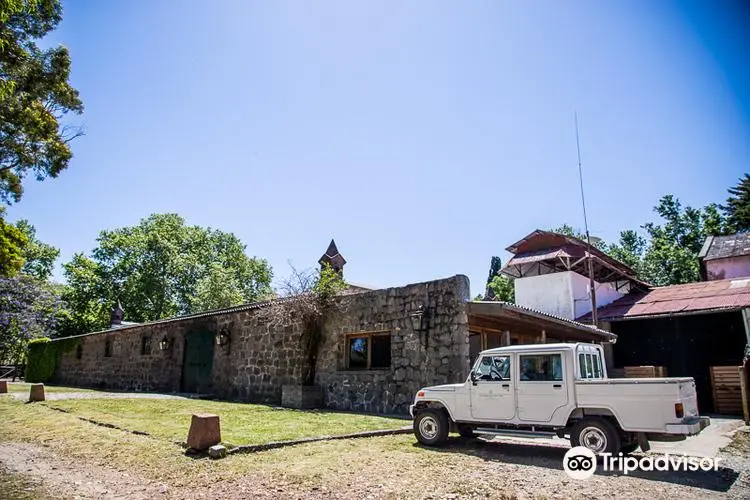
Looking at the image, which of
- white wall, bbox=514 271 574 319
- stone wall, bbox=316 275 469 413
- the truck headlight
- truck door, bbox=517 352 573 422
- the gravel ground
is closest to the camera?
the gravel ground

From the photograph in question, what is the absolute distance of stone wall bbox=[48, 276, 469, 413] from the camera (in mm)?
11078

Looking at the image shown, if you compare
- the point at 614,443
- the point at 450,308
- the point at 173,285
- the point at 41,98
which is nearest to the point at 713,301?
the point at 450,308

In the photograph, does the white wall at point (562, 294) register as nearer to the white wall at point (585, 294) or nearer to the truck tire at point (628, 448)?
the white wall at point (585, 294)

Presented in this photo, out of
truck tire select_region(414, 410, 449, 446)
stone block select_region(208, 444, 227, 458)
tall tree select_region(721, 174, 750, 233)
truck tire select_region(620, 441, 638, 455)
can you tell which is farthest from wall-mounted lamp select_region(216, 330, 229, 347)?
tall tree select_region(721, 174, 750, 233)

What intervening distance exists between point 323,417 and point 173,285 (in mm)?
40393

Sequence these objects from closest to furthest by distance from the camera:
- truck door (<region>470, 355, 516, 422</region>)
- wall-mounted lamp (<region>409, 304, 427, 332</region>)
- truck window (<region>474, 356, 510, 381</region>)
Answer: truck door (<region>470, 355, 516, 422</region>), truck window (<region>474, 356, 510, 381</region>), wall-mounted lamp (<region>409, 304, 427, 332</region>)

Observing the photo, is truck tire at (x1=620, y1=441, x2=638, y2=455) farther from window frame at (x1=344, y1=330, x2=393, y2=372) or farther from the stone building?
window frame at (x1=344, y1=330, x2=393, y2=372)

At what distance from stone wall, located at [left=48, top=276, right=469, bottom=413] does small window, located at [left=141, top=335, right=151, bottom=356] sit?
0.39 feet

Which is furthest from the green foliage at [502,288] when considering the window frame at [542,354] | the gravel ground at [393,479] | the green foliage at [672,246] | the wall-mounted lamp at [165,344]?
the gravel ground at [393,479]

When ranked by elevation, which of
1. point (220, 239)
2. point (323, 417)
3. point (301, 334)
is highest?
point (220, 239)

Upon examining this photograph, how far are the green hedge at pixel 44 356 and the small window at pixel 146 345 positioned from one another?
9157 millimetres

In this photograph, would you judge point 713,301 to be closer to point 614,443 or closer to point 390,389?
point 390,389

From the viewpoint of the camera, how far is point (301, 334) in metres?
14.0

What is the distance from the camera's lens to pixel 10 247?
15.1 metres
